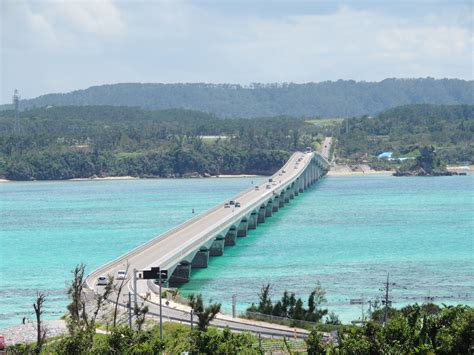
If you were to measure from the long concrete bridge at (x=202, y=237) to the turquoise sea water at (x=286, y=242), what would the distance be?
3.50 ft

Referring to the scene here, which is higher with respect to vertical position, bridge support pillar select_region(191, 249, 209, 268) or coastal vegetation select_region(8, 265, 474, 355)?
coastal vegetation select_region(8, 265, 474, 355)

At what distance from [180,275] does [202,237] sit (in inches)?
285

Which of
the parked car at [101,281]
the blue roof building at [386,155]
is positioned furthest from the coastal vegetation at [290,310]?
the blue roof building at [386,155]

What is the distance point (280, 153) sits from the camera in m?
182

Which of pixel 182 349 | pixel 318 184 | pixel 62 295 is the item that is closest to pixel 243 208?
pixel 62 295

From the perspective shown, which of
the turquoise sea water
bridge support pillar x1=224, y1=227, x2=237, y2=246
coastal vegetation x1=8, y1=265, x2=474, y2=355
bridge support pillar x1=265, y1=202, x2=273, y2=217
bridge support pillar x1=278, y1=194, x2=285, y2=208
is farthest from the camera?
bridge support pillar x1=278, y1=194, x2=285, y2=208

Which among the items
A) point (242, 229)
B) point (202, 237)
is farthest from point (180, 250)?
point (242, 229)

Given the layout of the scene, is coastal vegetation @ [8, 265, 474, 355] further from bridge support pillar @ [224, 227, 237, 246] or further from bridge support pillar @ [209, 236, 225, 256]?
bridge support pillar @ [224, 227, 237, 246]

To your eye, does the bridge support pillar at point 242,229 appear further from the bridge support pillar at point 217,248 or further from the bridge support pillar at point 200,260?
the bridge support pillar at point 200,260

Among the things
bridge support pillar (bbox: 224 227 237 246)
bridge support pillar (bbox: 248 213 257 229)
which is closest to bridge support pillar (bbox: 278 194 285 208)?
bridge support pillar (bbox: 248 213 257 229)

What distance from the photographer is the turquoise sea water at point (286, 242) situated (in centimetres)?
5600

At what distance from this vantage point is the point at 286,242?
80812 mm

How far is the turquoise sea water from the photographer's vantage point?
184ft

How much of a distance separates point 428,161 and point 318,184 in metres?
28.5
